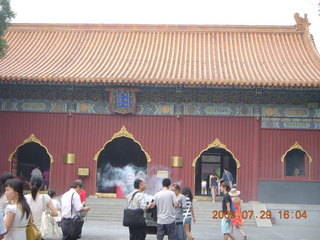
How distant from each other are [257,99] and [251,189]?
319 cm

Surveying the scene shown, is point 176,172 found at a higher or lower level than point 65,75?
lower

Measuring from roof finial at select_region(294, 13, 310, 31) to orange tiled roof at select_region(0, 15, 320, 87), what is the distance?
0.04 meters

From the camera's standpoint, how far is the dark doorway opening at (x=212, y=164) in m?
22.2

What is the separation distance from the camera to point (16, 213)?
5.79m

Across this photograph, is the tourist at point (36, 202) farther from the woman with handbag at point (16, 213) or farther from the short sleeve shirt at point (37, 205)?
the woman with handbag at point (16, 213)

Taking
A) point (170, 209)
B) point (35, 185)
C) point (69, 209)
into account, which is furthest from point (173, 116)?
point (35, 185)

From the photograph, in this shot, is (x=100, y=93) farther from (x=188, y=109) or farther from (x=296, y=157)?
(x=296, y=157)

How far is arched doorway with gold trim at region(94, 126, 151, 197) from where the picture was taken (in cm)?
1961

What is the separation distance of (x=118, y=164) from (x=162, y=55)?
18.9ft

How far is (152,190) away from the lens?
58.2 ft

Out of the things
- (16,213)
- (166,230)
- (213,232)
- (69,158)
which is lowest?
(213,232)

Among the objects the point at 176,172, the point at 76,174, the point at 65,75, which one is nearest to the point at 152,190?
the point at 176,172

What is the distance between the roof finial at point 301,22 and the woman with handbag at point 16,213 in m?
17.8

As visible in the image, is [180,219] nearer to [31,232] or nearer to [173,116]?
[31,232]
